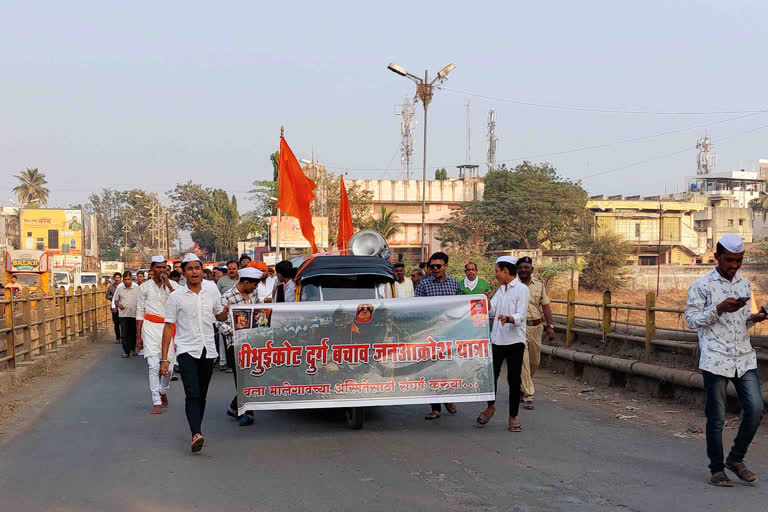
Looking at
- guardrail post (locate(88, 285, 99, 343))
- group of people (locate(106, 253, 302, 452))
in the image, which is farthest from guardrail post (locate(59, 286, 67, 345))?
group of people (locate(106, 253, 302, 452))

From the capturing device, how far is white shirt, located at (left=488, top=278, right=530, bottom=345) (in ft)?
28.7

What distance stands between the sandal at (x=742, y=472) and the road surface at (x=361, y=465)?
0.28 ft

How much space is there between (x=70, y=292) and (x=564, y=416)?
14514 mm

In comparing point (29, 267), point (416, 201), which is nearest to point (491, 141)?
point (416, 201)

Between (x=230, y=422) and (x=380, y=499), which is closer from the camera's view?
(x=380, y=499)

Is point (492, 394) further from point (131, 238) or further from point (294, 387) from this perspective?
point (131, 238)

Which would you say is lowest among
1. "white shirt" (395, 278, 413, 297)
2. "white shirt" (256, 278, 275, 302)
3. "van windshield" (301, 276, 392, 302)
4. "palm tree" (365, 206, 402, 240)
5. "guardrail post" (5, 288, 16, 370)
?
"guardrail post" (5, 288, 16, 370)

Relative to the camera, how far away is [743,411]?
20.4 feet

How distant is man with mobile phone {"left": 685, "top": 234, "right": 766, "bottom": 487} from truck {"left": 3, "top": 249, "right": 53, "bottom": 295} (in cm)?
3616

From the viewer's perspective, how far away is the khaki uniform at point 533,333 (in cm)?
1028

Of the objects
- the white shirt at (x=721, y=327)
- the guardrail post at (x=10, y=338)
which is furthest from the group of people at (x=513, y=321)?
the guardrail post at (x=10, y=338)

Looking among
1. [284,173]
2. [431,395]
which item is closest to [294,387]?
[431,395]

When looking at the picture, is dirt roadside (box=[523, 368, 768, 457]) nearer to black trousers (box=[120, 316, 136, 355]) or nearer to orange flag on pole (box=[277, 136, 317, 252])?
orange flag on pole (box=[277, 136, 317, 252])

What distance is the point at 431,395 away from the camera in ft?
27.8
